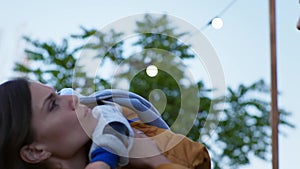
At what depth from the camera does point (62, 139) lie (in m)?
0.50

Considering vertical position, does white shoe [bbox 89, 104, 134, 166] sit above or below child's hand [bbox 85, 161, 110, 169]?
above

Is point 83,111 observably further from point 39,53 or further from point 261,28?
point 261,28

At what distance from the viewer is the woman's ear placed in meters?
0.51

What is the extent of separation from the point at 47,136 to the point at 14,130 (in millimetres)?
32

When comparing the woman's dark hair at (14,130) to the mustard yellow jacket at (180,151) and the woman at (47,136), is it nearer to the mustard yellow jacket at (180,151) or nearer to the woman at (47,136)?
the woman at (47,136)

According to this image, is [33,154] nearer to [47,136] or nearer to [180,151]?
[47,136]

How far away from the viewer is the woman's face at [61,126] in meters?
0.50

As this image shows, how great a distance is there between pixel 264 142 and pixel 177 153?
3198mm

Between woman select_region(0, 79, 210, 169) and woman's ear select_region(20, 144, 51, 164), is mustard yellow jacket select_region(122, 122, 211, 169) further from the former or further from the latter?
woman's ear select_region(20, 144, 51, 164)

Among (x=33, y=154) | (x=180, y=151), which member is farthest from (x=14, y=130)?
(x=180, y=151)

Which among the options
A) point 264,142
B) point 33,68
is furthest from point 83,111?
point 264,142

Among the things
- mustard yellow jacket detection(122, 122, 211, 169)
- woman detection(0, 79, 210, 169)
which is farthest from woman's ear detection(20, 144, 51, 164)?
mustard yellow jacket detection(122, 122, 211, 169)

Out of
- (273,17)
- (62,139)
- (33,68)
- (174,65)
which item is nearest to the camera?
(62,139)

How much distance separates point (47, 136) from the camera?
0.50m
